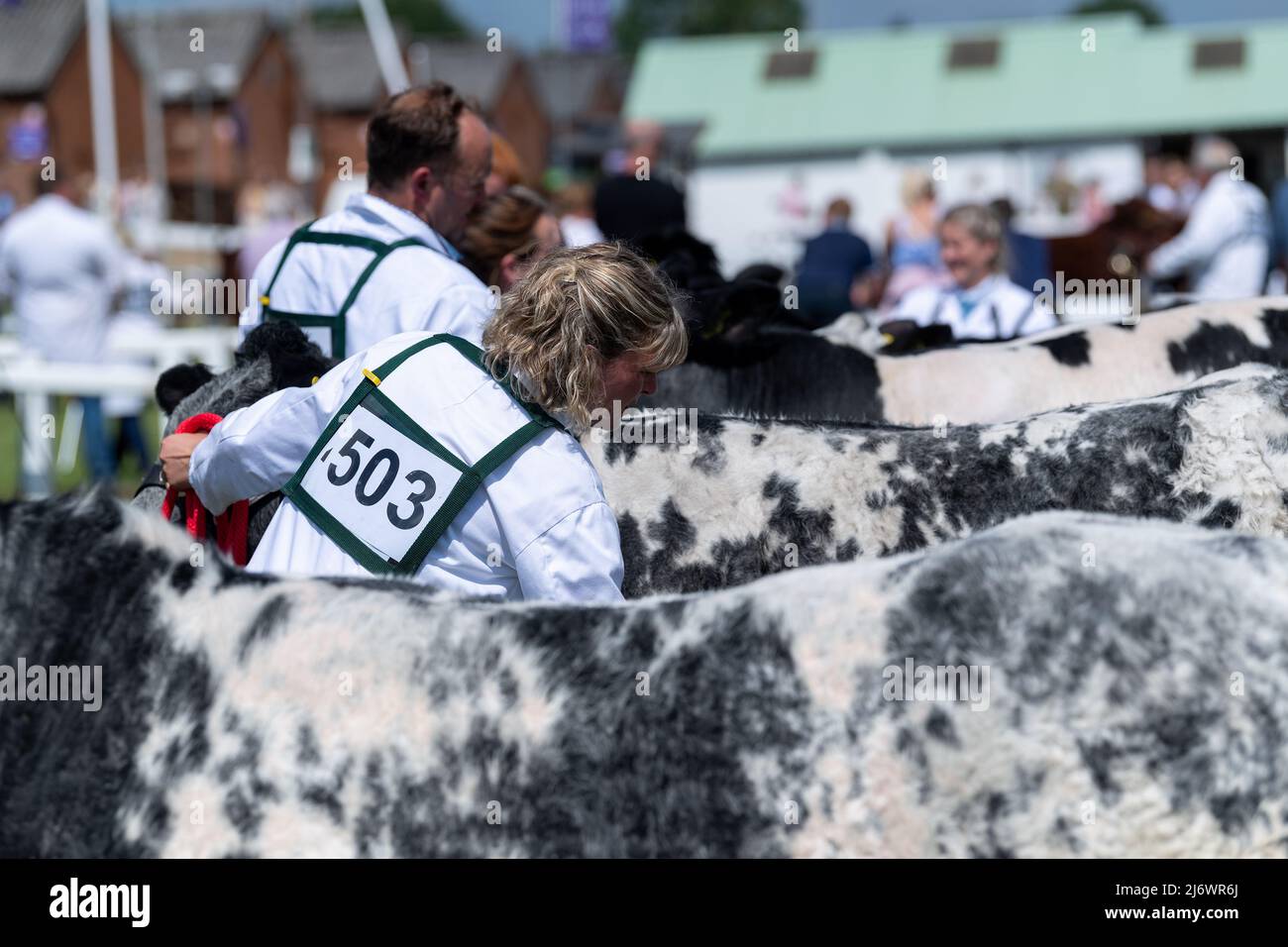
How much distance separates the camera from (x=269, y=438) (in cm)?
285

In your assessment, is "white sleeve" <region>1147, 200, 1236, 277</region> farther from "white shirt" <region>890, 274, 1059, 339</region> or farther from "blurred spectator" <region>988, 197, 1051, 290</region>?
"white shirt" <region>890, 274, 1059, 339</region>

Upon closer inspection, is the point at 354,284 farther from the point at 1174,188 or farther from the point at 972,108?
the point at 972,108

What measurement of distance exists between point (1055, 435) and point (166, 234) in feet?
Answer: 103

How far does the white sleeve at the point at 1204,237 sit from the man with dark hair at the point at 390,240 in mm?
7443

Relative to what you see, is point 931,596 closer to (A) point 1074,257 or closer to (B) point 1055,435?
(B) point 1055,435

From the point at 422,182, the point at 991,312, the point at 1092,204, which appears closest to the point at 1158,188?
the point at 1092,204

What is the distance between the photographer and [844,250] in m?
11.0

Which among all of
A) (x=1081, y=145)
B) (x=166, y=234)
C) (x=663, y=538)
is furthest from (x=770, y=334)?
(x=1081, y=145)

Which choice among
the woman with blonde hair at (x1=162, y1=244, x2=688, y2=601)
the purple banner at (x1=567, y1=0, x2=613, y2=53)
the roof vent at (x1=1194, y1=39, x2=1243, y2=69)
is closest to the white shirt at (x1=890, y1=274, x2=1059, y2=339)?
the woman with blonde hair at (x1=162, y1=244, x2=688, y2=601)

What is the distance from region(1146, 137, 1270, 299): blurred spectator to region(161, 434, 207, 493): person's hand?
866 centimetres

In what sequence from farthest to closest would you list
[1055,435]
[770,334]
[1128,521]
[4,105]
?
[4,105]
[770,334]
[1055,435]
[1128,521]

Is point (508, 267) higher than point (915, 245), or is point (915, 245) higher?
point (915, 245)

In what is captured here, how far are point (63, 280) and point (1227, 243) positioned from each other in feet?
25.6

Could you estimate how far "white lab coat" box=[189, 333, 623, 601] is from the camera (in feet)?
8.38
